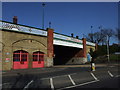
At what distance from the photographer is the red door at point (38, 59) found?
88.9 ft

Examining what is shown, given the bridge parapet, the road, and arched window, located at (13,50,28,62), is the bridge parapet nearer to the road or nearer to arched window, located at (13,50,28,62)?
arched window, located at (13,50,28,62)

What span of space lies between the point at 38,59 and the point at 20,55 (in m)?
3.92

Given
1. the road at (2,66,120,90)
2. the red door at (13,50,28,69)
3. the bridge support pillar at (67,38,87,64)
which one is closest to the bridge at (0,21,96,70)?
the red door at (13,50,28,69)

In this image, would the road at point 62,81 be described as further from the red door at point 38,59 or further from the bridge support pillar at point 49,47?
the bridge support pillar at point 49,47

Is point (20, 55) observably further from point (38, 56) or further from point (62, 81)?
point (62, 81)

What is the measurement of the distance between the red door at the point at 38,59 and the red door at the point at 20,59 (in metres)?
1.79

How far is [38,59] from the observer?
2789 cm

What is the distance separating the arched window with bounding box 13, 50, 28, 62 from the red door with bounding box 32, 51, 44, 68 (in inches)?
71.1

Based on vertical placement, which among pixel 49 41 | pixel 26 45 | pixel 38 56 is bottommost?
pixel 38 56

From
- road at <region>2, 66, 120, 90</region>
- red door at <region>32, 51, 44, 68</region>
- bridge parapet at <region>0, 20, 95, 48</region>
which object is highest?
bridge parapet at <region>0, 20, 95, 48</region>

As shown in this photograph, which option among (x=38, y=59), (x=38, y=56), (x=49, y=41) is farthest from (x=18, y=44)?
(x=49, y=41)

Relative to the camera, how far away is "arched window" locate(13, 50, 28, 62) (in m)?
24.0

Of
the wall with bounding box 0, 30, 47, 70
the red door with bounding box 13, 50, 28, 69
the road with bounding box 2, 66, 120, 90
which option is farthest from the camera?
the red door with bounding box 13, 50, 28, 69

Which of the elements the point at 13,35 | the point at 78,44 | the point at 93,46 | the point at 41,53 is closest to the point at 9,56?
the point at 13,35
